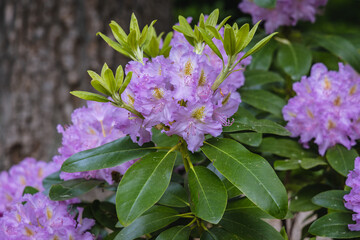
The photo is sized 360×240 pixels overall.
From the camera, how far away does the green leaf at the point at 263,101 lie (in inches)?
52.8

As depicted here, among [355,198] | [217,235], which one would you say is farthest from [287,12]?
[217,235]

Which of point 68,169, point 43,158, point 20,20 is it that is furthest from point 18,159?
point 68,169

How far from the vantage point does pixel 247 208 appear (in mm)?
1007

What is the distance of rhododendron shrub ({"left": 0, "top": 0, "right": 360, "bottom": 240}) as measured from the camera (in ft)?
2.86

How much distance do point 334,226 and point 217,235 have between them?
28 centimetres

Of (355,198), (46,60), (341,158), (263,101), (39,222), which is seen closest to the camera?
(355,198)

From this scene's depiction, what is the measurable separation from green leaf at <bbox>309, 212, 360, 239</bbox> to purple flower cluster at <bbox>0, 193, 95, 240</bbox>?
1.84 feet

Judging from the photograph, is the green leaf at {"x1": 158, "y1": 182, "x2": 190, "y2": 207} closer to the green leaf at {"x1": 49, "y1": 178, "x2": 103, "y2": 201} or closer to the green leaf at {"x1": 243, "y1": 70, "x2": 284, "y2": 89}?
the green leaf at {"x1": 49, "y1": 178, "x2": 103, "y2": 201}

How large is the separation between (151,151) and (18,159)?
2.06 metres

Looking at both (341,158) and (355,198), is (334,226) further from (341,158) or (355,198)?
(341,158)

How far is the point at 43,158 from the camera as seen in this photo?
278 centimetres

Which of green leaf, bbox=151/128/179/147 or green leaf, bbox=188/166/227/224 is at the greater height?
green leaf, bbox=151/128/179/147

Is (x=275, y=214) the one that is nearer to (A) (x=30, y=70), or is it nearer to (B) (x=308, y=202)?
(B) (x=308, y=202)

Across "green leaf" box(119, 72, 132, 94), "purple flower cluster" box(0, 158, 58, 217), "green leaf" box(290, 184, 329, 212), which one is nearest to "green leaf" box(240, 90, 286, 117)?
"green leaf" box(290, 184, 329, 212)
